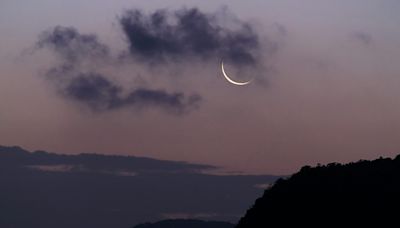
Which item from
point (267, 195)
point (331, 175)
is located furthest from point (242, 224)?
point (331, 175)

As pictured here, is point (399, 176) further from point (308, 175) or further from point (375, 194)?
point (308, 175)

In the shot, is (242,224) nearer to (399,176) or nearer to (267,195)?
(267,195)

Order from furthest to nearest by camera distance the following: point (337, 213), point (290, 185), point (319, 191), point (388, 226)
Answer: point (290, 185), point (319, 191), point (337, 213), point (388, 226)

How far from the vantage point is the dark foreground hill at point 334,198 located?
96.3 metres

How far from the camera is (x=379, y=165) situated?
108 metres

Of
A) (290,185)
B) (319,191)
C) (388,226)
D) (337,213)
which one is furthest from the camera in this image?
(290,185)

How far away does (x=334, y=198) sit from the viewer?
102812 millimetres

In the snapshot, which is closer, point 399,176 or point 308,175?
point 399,176

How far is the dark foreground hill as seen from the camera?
316 ft

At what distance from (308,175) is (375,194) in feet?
51.0

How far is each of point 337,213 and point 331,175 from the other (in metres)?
11.8

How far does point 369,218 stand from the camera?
95.2 m

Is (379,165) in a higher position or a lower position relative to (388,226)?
higher

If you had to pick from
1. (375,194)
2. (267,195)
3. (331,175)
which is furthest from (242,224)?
(375,194)
